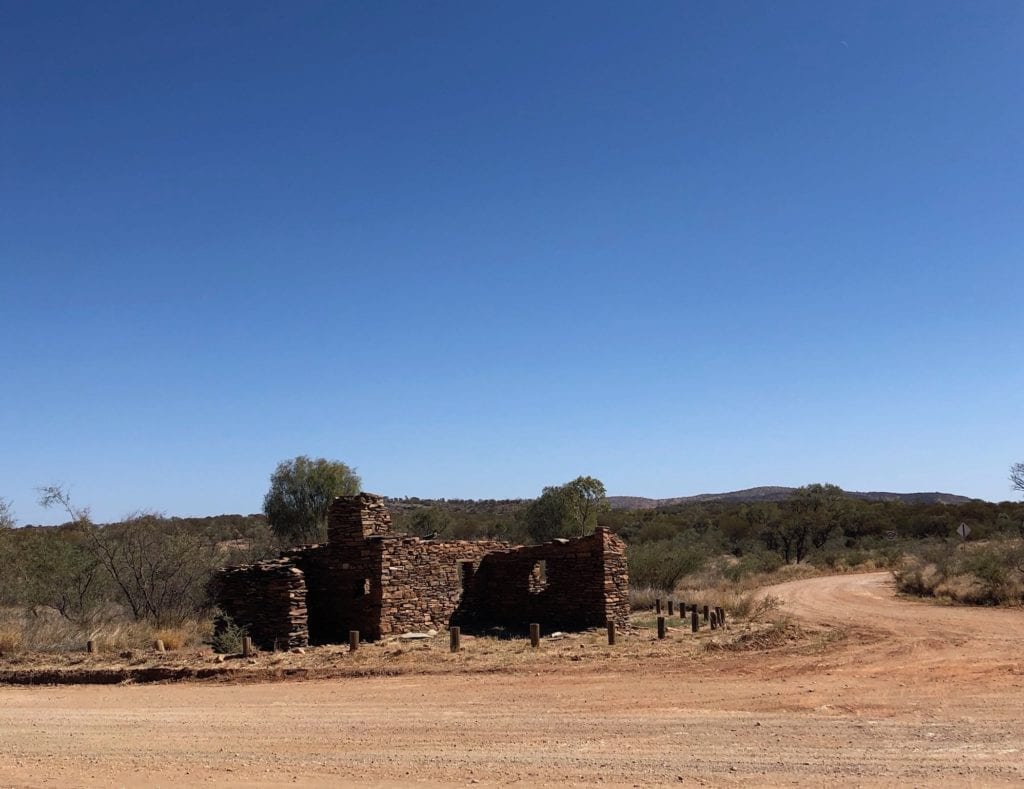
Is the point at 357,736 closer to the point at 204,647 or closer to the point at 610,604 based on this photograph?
the point at 204,647

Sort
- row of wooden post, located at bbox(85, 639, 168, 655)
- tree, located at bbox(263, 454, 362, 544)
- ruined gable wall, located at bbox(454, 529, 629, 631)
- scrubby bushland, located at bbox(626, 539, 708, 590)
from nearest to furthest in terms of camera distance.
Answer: row of wooden post, located at bbox(85, 639, 168, 655)
ruined gable wall, located at bbox(454, 529, 629, 631)
scrubby bushland, located at bbox(626, 539, 708, 590)
tree, located at bbox(263, 454, 362, 544)

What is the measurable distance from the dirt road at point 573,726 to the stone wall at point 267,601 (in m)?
3.44

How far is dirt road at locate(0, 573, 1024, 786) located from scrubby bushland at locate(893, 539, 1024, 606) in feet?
38.6

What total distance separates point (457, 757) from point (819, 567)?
132 feet

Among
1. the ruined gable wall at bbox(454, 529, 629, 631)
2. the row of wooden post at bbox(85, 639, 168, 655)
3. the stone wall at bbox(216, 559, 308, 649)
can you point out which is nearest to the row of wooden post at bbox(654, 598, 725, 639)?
the ruined gable wall at bbox(454, 529, 629, 631)

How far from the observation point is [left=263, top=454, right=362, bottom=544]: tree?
41.1 metres

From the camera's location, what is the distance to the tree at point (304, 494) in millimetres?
41062

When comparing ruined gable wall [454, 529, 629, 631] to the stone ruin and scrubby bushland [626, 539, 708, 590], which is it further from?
scrubby bushland [626, 539, 708, 590]

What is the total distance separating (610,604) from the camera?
2070cm

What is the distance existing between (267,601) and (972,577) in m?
25.7

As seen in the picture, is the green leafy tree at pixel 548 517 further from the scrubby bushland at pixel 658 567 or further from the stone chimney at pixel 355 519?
the stone chimney at pixel 355 519

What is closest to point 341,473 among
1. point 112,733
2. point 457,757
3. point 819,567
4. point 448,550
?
point 448,550

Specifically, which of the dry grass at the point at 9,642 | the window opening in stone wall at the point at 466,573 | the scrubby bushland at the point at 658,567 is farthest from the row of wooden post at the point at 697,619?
the dry grass at the point at 9,642

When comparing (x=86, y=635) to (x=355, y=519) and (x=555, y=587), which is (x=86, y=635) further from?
(x=555, y=587)
